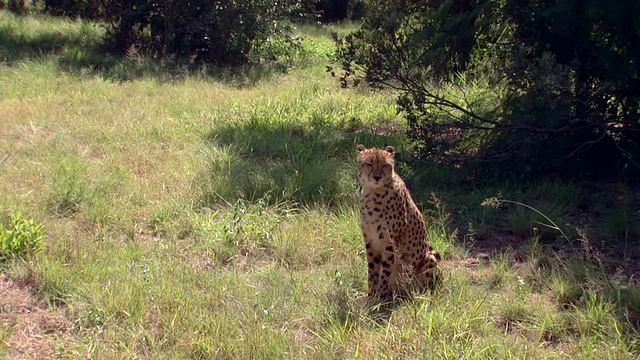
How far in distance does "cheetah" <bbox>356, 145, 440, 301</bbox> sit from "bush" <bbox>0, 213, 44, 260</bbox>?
2437 millimetres

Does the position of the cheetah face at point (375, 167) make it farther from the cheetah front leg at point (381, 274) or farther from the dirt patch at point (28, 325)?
the dirt patch at point (28, 325)

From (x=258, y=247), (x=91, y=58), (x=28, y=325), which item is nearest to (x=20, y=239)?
(x=28, y=325)

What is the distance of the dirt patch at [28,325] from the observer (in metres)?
3.86

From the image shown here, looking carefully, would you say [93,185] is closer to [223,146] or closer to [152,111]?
[223,146]

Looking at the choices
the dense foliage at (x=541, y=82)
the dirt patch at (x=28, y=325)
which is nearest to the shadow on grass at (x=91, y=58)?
the dense foliage at (x=541, y=82)

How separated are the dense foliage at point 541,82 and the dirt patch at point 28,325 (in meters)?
3.84

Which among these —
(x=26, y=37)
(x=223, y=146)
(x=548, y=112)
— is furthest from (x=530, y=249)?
(x=26, y=37)

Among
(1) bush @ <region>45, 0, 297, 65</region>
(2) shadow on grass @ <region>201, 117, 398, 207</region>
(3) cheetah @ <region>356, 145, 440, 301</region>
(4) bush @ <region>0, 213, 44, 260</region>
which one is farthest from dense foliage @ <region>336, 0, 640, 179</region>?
(1) bush @ <region>45, 0, 297, 65</region>

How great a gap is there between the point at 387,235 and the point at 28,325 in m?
2.28

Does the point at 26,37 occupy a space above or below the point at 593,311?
below

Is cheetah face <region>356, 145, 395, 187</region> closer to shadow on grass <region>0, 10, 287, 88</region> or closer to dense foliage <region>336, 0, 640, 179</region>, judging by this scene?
dense foliage <region>336, 0, 640, 179</region>

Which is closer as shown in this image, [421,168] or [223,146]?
[421,168]

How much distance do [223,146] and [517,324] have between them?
443cm

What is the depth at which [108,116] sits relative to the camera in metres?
8.72
